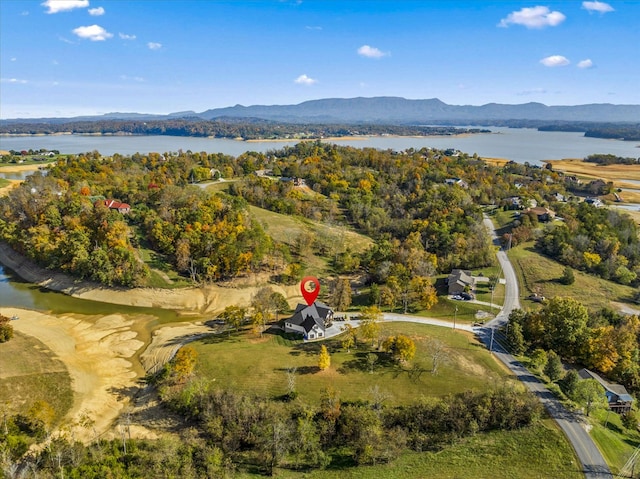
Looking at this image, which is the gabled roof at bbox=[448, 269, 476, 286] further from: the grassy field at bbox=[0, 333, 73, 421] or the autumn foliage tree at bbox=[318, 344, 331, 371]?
the grassy field at bbox=[0, 333, 73, 421]

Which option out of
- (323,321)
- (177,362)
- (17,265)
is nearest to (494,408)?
(323,321)

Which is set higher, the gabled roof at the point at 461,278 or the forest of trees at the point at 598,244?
the forest of trees at the point at 598,244

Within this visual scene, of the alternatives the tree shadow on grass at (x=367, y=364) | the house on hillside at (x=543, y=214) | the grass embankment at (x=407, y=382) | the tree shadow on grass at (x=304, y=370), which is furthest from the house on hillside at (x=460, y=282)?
the house on hillside at (x=543, y=214)

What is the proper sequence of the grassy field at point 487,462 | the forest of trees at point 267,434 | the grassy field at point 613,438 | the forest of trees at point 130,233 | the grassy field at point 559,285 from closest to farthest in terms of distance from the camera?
the forest of trees at point 267,434 → the grassy field at point 487,462 → the grassy field at point 613,438 → the grassy field at point 559,285 → the forest of trees at point 130,233

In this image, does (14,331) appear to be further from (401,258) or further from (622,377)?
(622,377)

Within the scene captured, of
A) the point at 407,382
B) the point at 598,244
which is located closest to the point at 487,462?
the point at 407,382

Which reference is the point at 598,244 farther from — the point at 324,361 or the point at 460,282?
the point at 324,361

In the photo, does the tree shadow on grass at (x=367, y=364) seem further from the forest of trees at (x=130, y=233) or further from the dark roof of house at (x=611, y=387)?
the forest of trees at (x=130, y=233)

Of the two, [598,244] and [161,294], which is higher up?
[598,244]
